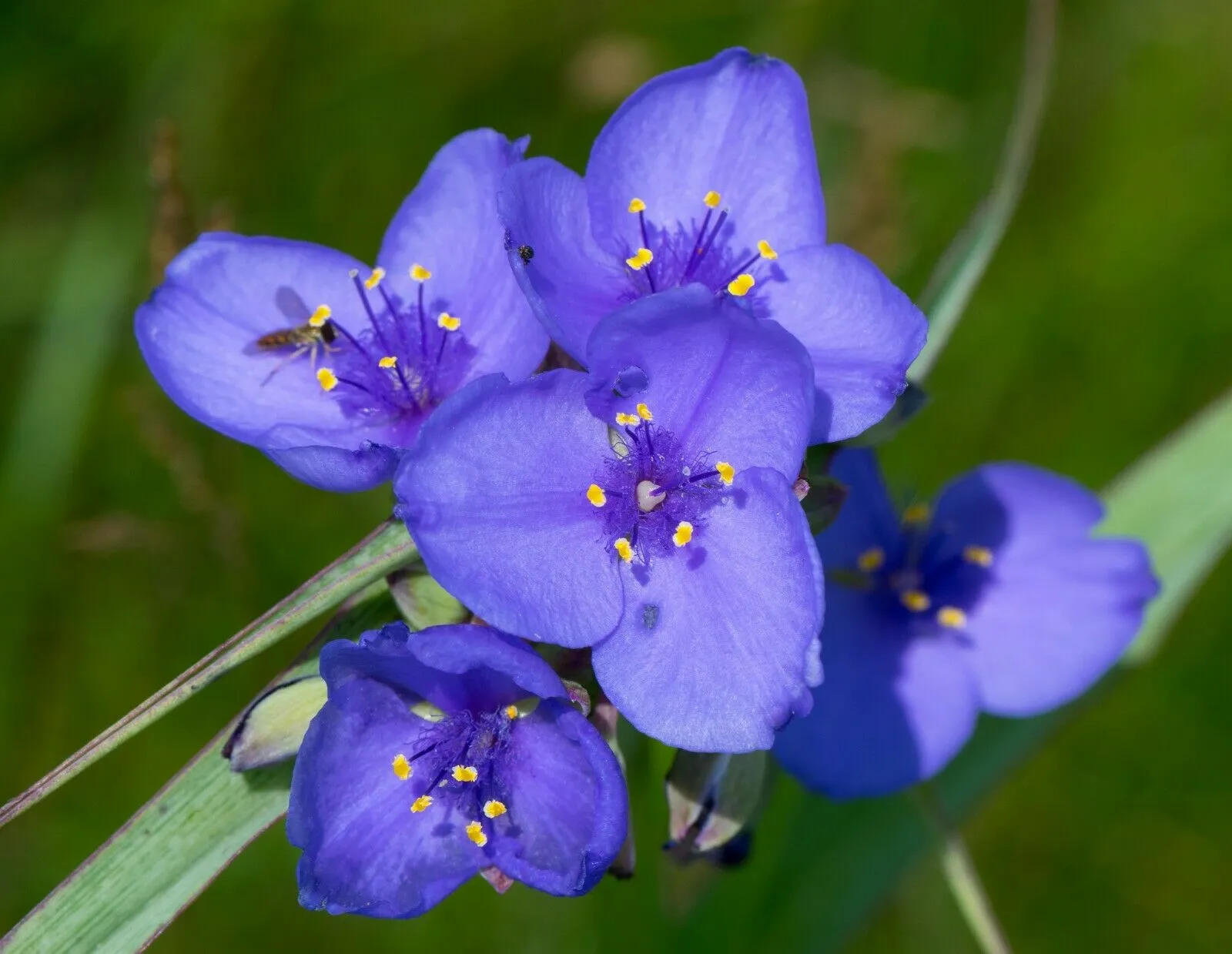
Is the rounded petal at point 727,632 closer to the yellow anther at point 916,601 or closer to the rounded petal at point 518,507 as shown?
the rounded petal at point 518,507

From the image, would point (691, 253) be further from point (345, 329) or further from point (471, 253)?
point (345, 329)

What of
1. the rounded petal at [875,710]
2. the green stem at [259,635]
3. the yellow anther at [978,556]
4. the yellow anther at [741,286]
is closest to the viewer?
the green stem at [259,635]

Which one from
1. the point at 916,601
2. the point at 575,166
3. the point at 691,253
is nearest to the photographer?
the point at 691,253

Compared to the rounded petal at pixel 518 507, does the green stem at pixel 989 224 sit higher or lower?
higher

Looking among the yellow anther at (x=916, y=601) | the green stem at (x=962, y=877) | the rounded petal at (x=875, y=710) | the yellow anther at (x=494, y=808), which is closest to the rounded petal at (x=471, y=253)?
the yellow anther at (x=494, y=808)

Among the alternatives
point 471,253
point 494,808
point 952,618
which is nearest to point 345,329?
point 471,253

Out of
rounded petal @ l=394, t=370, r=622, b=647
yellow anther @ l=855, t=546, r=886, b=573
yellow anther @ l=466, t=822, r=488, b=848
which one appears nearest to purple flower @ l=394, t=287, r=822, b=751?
rounded petal @ l=394, t=370, r=622, b=647

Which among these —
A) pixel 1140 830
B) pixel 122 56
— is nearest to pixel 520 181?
pixel 122 56
